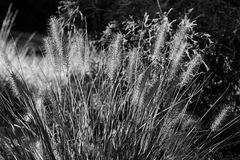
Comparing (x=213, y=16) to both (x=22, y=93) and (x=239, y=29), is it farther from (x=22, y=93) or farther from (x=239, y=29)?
(x=22, y=93)

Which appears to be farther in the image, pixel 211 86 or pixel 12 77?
pixel 211 86

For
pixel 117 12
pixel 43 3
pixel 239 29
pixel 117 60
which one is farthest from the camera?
pixel 43 3

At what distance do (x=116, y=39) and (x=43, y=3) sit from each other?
26.0ft

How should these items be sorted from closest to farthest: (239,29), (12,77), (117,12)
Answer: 1. (12,77)
2. (239,29)
3. (117,12)

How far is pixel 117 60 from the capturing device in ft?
5.24

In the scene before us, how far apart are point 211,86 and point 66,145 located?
1515 mm

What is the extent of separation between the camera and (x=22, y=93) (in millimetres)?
1500

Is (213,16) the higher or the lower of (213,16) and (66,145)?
the higher

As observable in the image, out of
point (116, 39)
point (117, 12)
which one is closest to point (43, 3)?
point (117, 12)

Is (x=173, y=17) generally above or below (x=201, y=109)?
above

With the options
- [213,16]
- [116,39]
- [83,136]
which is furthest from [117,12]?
[83,136]

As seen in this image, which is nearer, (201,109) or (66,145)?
(66,145)

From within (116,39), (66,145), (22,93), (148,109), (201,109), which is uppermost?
(116,39)

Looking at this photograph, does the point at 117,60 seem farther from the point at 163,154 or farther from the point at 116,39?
the point at 163,154
